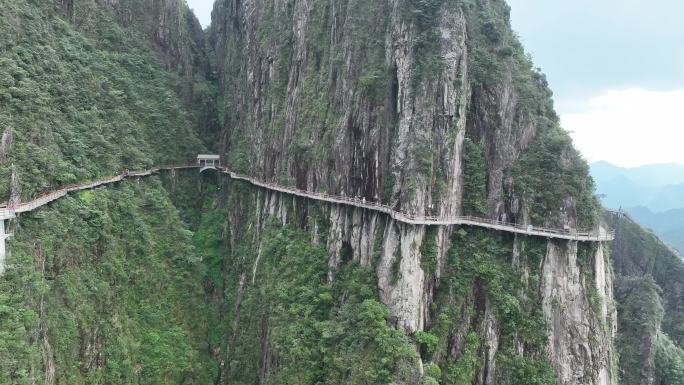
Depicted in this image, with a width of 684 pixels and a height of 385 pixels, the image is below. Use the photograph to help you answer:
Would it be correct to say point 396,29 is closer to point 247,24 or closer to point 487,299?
point 487,299

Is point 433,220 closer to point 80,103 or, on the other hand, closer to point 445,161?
point 445,161

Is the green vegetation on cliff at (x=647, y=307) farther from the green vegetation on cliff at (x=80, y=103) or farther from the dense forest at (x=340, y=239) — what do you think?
the green vegetation on cliff at (x=80, y=103)

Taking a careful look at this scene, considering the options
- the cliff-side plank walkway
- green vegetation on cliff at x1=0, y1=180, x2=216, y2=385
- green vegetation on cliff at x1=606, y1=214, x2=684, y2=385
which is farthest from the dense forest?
the cliff-side plank walkway

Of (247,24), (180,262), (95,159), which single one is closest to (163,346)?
(180,262)

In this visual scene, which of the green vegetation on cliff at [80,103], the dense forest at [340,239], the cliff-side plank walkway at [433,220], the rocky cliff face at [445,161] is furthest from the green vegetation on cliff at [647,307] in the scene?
the green vegetation on cliff at [80,103]

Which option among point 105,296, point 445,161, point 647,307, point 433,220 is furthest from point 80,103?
point 647,307

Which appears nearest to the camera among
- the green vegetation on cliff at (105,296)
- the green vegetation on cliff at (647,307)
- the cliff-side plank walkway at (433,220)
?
the green vegetation on cliff at (105,296)
